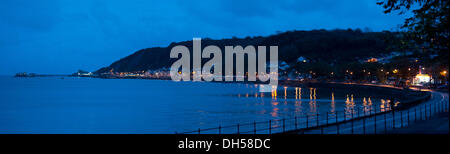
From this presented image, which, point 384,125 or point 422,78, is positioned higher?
point 422,78

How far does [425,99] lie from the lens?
134 feet

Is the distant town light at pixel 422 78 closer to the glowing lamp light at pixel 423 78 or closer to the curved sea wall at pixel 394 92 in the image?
the glowing lamp light at pixel 423 78

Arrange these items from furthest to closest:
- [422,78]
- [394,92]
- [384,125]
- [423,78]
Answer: [422,78], [423,78], [394,92], [384,125]

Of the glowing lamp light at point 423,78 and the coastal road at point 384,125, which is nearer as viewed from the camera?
the coastal road at point 384,125

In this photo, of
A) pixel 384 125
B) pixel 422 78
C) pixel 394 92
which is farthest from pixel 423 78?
pixel 384 125

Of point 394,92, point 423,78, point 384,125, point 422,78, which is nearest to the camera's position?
point 384,125

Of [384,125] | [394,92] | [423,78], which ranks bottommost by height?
[384,125]

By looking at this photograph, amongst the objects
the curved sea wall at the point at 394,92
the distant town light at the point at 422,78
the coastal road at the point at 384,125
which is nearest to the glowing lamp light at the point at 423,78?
the distant town light at the point at 422,78

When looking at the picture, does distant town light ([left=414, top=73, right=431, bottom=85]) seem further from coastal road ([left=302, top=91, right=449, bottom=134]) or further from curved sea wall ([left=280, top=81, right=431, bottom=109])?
coastal road ([left=302, top=91, right=449, bottom=134])

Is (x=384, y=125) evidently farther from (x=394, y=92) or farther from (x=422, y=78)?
(x=422, y=78)
